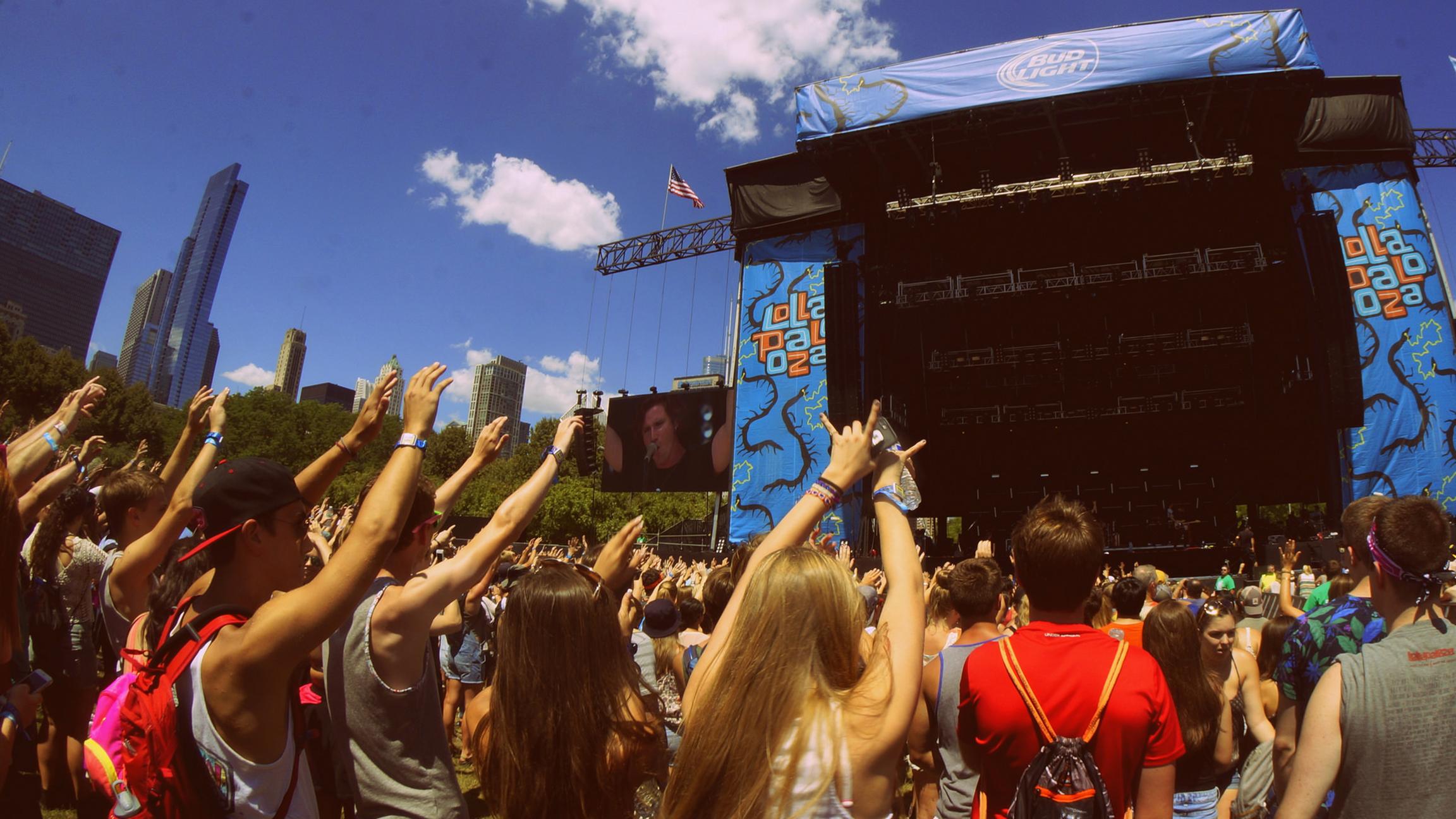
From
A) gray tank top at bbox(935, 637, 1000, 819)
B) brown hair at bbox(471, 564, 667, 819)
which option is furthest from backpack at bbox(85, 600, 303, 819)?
gray tank top at bbox(935, 637, 1000, 819)

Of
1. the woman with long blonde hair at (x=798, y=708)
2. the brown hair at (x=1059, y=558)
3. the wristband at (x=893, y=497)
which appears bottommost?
the woman with long blonde hair at (x=798, y=708)

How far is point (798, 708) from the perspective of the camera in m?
1.47

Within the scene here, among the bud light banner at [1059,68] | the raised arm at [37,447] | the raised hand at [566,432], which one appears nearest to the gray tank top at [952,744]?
the raised hand at [566,432]

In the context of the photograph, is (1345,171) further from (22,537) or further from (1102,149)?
(22,537)

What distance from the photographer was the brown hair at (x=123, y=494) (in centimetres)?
336

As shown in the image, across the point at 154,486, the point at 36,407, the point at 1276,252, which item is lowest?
the point at 154,486

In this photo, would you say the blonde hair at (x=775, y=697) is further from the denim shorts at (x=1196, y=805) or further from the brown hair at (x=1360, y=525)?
the denim shorts at (x=1196, y=805)

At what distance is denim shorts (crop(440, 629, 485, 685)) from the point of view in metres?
6.26

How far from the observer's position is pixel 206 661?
1.61 metres

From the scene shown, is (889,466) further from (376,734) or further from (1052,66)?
(1052,66)

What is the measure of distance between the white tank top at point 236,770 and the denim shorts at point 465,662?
4.80 m

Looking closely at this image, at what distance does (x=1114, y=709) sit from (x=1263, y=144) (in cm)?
1794

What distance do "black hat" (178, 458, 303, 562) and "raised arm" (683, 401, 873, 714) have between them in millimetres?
1170

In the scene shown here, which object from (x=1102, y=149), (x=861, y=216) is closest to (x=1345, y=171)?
(x=1102, y=149)
